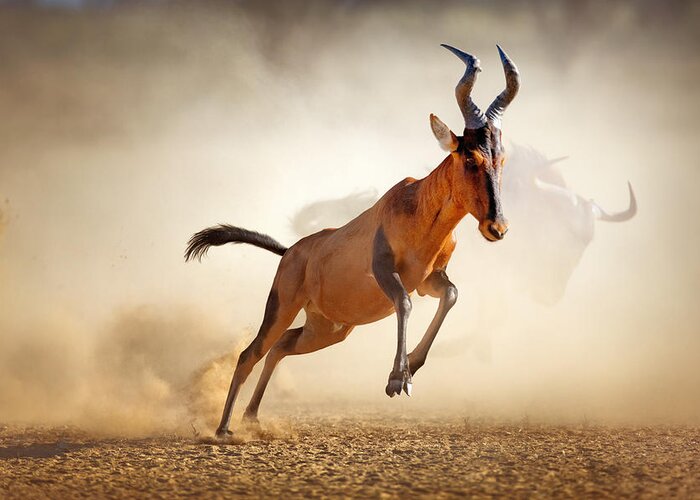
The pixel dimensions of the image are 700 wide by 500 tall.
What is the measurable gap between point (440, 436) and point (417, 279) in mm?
1809

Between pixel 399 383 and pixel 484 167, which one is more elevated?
pixel 484 167

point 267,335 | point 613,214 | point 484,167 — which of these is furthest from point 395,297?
point 613,214

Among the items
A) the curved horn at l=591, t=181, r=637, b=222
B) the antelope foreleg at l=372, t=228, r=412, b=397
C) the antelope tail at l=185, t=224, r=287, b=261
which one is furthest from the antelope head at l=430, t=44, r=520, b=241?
the curved horn at l=591, t=181, r=637, b=222

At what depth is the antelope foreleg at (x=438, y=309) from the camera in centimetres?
691

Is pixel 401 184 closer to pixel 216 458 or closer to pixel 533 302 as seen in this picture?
Answer: pixel 216 458

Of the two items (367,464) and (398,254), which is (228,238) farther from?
(367,464)

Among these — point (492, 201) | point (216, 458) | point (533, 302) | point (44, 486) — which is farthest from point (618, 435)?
point (533, 302)

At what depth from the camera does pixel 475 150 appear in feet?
21.1

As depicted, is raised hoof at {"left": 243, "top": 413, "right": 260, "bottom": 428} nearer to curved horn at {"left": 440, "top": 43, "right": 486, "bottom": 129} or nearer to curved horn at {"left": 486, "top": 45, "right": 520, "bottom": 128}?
curved horn at {"left": 440, "top": 43, "right": 486, "bottom": 129}

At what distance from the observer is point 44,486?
563cm

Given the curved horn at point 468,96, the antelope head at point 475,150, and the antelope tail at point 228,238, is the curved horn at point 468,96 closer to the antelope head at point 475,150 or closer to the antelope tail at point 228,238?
the antelope head at point 475,150

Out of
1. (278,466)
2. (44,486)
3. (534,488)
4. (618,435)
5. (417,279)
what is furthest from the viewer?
(618,435)

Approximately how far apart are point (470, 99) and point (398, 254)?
133 centimetres

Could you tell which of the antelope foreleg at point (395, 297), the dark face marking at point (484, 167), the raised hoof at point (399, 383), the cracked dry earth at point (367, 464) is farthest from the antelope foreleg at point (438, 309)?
the dark face marking at point (484, 167)
